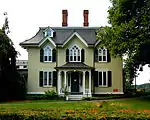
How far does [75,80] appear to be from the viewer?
43.3 meters

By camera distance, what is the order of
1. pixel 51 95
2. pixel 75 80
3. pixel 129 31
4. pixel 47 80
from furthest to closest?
pixel 75 80, pixel 47 80, pixel 51 95, pixel 129 31

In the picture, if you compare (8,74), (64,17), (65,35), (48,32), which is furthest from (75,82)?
(64,17)

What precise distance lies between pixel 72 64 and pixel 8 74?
6.96 m

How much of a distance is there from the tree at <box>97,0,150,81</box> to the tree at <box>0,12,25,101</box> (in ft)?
32.2

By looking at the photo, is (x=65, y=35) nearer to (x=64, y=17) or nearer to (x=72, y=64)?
(x=64, y=17)

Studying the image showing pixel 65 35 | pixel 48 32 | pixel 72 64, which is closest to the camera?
pixel 72 64

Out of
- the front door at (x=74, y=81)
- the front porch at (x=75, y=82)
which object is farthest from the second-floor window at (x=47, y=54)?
the front door at (x=74, y=81)

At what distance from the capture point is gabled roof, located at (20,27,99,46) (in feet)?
142

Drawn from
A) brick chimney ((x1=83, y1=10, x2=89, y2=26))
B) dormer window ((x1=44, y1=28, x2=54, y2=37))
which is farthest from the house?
brick chimney ((x1=83, y1=10, x2=89, y2=26))

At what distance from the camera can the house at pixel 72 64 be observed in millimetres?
43031

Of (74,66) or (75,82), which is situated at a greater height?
(74,66)

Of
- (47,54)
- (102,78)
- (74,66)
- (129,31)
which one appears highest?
(129,31)

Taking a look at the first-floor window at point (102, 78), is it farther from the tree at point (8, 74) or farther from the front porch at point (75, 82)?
the tree at point (8, 74)

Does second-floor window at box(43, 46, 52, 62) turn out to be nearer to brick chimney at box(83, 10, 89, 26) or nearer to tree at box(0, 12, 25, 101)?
tree at box(0, 12, 25, 101)
